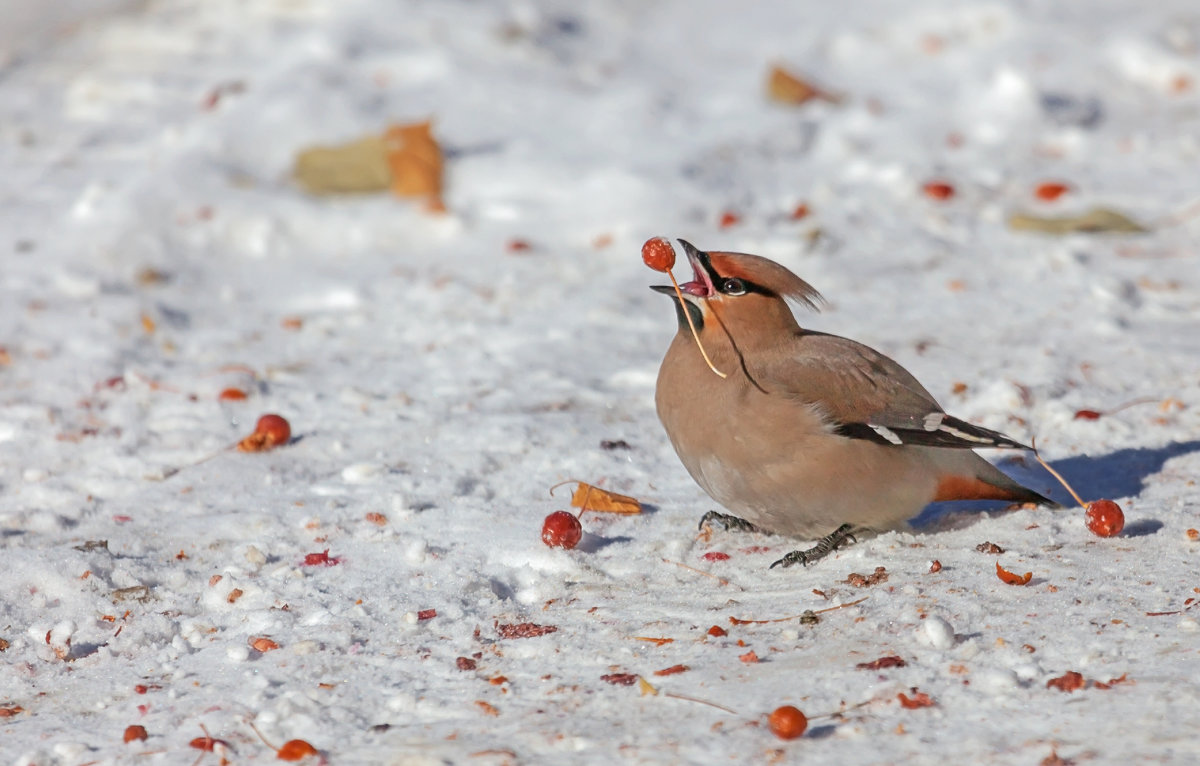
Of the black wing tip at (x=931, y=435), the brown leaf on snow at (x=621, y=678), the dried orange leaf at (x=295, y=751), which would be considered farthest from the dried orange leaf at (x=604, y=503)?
the dried orange leaf at (x=295, y=751)

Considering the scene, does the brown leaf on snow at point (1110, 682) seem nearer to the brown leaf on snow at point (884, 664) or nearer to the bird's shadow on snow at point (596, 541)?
the brown leaf on snow at point (884, 664)

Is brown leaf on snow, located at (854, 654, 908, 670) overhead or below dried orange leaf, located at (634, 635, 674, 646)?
overhead

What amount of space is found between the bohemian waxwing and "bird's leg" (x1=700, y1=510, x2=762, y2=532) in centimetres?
8

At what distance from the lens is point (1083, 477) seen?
3.71 meters

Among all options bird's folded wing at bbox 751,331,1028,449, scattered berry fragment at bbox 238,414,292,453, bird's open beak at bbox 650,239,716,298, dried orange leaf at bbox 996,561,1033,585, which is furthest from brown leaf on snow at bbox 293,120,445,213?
dried orange leaf at bbox 996,561,1033,585

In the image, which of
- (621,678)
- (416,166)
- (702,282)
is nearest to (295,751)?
(621,678)

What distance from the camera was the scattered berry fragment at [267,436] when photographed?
13.3 ft

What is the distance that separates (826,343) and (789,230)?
230 centimetres

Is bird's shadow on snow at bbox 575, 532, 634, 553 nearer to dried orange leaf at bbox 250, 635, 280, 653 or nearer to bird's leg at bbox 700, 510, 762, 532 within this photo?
bird's leg at bbox 700, 510, 762, 532

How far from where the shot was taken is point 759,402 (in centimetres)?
319

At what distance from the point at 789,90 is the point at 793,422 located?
397 centimetres

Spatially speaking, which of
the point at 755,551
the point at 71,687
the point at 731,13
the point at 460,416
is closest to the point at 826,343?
the point at 755,551

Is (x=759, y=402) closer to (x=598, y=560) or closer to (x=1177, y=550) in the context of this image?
(x=598, y=560)

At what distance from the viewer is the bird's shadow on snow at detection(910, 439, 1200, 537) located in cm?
352
